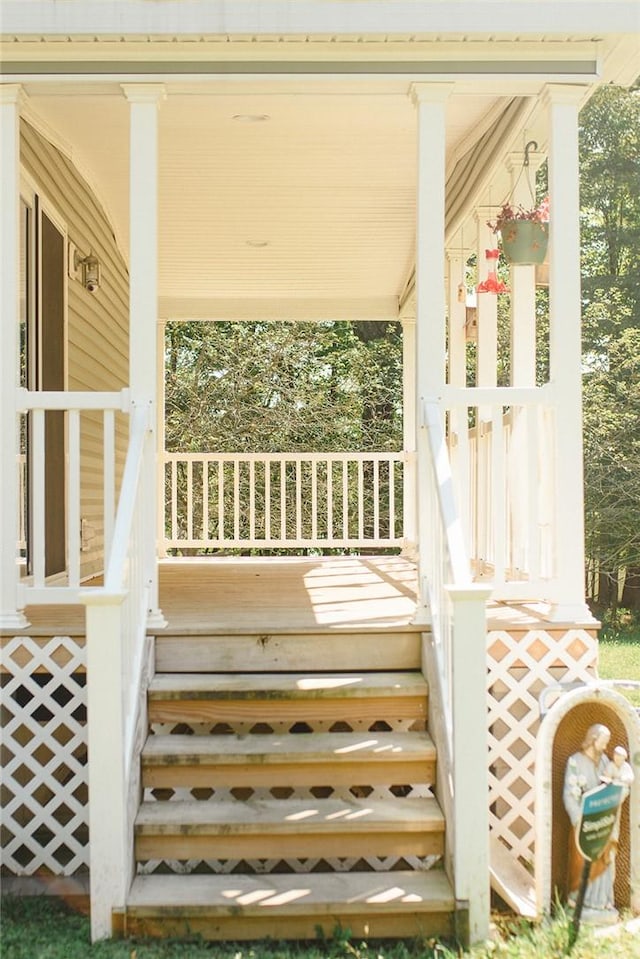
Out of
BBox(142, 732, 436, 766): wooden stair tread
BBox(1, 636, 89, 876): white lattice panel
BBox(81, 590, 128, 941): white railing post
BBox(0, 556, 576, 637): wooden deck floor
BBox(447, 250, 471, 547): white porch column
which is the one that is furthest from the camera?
BBox(447, 250, 471, 547): white porch column

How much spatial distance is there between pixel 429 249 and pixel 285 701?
6.61 ft

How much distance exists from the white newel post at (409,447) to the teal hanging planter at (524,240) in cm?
407

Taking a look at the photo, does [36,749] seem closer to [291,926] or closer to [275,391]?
[291,926]

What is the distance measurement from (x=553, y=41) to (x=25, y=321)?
3.11 m

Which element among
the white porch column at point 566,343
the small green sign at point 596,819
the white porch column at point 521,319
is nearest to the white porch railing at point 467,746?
the small green sign at point 596,819

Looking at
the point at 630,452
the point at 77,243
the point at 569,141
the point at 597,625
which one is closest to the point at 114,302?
the point at 77,243

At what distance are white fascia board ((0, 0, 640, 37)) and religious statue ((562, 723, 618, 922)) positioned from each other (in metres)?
2.84

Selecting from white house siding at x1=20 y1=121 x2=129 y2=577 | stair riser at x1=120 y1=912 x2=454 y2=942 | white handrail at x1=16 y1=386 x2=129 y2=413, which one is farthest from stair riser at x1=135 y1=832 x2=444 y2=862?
white house siding at x1=20 y1=121 x2=129 y2=577

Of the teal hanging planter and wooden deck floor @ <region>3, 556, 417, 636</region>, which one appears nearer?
wooden deck floor @ <region>3, 556, 417, 636</region>

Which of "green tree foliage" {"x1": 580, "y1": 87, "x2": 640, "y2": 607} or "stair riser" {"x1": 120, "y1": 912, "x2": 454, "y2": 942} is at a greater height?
"green tree foliage" {"x1": 580, "y1": 87, "x2": 640, "y2": 607}

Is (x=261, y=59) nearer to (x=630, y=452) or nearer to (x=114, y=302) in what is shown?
(x=114, y=302)

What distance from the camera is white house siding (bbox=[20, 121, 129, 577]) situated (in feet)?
20.8

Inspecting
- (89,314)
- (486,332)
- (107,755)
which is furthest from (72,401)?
(89,314)

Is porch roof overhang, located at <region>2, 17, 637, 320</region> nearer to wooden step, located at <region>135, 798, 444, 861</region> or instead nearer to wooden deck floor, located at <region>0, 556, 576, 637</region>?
wooden deck floor, located at <region>0, 556, 576, 637</region>
